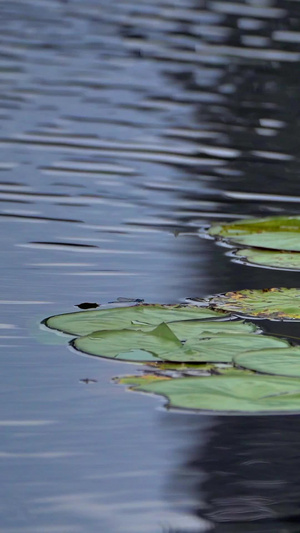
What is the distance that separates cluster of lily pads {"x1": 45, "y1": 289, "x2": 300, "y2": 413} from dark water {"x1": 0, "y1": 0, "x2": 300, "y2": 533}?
53mm

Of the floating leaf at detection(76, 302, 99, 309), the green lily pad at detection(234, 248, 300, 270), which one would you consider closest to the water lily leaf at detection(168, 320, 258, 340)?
the floating leaf at detection(76, 302, 99, 309)

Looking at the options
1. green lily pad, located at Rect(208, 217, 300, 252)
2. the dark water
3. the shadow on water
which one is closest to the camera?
the shadow on water

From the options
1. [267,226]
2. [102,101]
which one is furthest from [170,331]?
[102,101]

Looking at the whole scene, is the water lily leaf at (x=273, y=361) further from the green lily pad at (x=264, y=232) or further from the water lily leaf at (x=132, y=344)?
the green lily pad at (x=264, y=232)

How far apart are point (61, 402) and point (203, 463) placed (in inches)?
19.5

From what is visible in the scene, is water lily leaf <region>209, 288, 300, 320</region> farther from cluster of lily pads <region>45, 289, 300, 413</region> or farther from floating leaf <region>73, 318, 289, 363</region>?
floating leaf <region>73, 318, 289, 363</region>

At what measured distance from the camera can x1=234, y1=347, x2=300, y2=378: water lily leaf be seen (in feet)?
11.1

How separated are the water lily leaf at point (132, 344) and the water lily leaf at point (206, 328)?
3.4 inches

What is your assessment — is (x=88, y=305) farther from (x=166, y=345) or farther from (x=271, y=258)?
(x=271, y=258)

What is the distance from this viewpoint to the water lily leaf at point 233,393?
315 centimetres

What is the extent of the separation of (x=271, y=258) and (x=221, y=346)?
4.55ft

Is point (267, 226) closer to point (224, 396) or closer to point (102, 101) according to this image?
point (224, 396)

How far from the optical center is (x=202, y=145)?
26.0ft

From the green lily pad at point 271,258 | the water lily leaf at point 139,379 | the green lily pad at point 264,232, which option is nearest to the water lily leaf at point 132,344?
the water lily leaf at point 139,379
